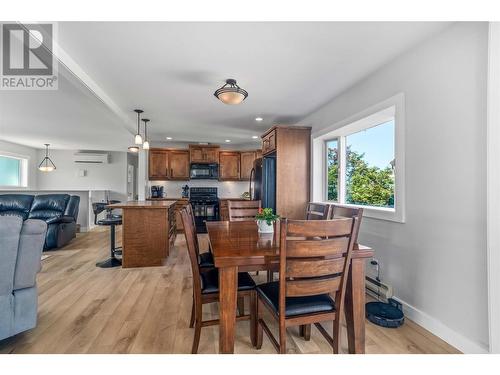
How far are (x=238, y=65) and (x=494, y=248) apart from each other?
2.41 metres

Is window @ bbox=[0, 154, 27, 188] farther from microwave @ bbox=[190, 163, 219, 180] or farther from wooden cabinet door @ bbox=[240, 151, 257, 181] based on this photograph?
wooden cabinet door @ bbox=[240, 151, 257, 181]

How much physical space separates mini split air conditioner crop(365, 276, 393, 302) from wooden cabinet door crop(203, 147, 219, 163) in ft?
15.1

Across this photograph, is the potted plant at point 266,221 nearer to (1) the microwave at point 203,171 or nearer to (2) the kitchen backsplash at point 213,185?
(1) the microwave at point 203,171

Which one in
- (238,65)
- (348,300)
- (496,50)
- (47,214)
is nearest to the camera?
(496,50)

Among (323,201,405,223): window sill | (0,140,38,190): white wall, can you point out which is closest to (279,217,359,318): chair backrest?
(323,201,405,223): window sill

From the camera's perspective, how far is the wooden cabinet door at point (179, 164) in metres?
6.15

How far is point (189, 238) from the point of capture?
1.60 m

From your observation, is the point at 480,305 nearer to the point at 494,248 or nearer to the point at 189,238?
the point at 494,248

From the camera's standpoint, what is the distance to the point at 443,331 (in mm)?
1797

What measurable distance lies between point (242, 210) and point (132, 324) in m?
1.48

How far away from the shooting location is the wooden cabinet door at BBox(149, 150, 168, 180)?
6.07 m
